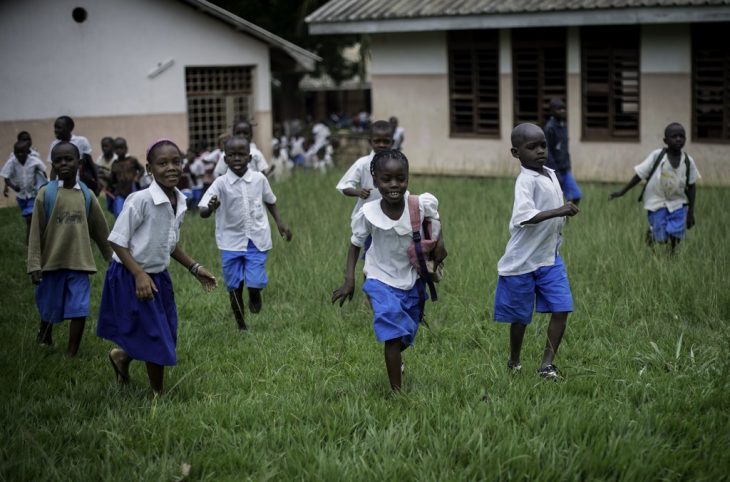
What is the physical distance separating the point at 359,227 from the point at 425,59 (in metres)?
15.5

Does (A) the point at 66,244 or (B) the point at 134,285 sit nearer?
(B) the point at 134,285

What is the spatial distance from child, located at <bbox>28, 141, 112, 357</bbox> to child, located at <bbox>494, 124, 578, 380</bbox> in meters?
3.05

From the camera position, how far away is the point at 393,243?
5.96 meters

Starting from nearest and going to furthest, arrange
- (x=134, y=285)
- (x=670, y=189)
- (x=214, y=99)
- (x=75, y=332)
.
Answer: (x=134, y=285)
(x=75, y=332)
(x=670, y=189)
(x=214, y=99)

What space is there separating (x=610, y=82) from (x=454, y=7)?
11.0 feet

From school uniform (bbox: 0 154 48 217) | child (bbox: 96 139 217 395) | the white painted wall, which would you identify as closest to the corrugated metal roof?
the white painted wall

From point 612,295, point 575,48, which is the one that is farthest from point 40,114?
point 612,295

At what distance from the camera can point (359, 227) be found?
20.1ft

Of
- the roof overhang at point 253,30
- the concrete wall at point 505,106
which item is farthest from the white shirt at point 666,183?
the roof overhang at point 253,30

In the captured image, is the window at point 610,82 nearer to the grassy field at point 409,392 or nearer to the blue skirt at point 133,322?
the grassy field at point 409,392

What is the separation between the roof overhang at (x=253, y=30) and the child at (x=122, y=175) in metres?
9.07

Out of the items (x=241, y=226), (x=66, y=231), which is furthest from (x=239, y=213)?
(x=66, y=231)

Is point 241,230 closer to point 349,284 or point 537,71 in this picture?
point 349,284

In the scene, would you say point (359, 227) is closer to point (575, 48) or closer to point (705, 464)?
point (705, 464)
